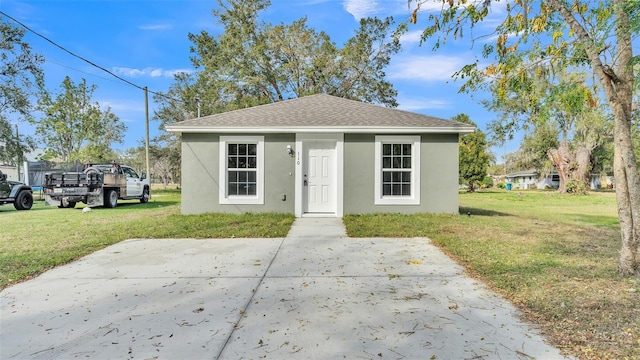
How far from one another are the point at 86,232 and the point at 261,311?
6145 mm

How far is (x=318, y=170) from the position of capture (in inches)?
367

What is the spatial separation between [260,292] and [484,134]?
97.3 feet

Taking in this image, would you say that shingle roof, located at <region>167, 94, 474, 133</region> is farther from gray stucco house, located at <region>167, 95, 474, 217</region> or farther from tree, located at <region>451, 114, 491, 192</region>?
tree, located at <region>451, 114, 491, 192</region>

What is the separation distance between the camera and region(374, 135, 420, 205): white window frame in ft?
30.2

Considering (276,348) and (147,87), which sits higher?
(147,87)

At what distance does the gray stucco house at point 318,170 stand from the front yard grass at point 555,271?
1.13m

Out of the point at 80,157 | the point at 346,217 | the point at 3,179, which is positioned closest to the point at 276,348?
the point at 346,217

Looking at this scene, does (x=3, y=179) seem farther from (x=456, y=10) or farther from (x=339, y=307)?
(x=456, y=10)

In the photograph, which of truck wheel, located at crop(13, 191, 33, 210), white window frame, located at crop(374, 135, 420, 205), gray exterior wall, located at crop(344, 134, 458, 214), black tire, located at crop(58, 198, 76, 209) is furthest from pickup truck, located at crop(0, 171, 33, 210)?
white window frame, located at crop(374, 135, 420, 205)

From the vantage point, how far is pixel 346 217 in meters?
8.75

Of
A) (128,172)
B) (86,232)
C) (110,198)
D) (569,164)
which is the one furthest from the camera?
(569,164)

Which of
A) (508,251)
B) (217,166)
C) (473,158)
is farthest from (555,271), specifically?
(473,158)

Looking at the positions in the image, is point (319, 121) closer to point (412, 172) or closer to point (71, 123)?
point (412, 172)

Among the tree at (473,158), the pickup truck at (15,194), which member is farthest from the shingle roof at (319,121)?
the tree at (473,158)
